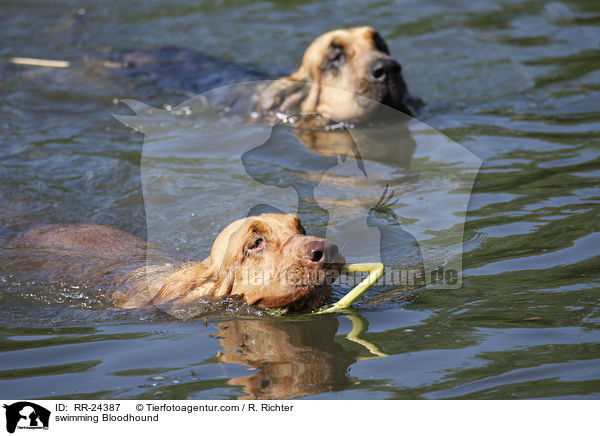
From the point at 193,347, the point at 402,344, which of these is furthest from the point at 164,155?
the point at 402,344

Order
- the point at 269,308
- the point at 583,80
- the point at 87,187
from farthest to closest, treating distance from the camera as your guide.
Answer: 1. the point at 583,80
2. the point at 87,187
3. the point at 269,308

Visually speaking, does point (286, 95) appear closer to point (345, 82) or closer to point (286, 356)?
point (345, 82)

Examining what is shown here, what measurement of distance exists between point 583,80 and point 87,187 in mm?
6272

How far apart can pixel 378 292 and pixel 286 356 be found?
1213mm

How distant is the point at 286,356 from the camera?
174 inches

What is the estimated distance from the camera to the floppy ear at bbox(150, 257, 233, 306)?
5.16 m

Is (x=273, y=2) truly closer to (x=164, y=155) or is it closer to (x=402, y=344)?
(x=164, y=155)

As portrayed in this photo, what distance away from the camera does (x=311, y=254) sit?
4691 mm

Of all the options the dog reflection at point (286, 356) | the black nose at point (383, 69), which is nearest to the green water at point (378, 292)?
the dog reflection at point (286, 356)

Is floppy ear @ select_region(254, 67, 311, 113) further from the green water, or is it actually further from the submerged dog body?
the green water

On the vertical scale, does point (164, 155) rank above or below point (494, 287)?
above
